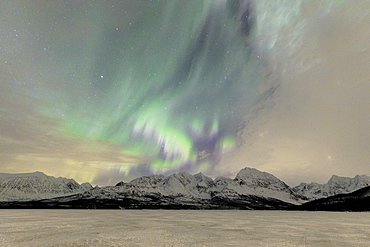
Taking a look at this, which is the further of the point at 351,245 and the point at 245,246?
the point at 351,245

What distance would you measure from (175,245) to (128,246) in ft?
16.4

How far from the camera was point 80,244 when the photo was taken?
25438 millimetres

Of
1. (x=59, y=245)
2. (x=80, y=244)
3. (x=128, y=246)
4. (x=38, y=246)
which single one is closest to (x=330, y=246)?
(x=128, y=246)

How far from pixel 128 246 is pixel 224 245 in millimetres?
10222

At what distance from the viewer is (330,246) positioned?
25.5 meters

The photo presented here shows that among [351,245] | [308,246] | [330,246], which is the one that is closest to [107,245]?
[308,246]

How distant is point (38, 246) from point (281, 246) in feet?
84.8

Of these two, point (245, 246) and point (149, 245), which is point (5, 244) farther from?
point (245, 246)

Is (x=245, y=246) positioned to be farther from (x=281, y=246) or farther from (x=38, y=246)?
(x=38, y=246)

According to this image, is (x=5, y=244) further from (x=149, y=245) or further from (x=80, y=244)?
(x=149, y=245)

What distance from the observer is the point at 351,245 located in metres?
26.2

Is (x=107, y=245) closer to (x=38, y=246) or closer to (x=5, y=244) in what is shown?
(x=38, y=246)

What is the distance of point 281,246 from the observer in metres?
24.9

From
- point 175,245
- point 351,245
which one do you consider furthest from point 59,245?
point 351,245
